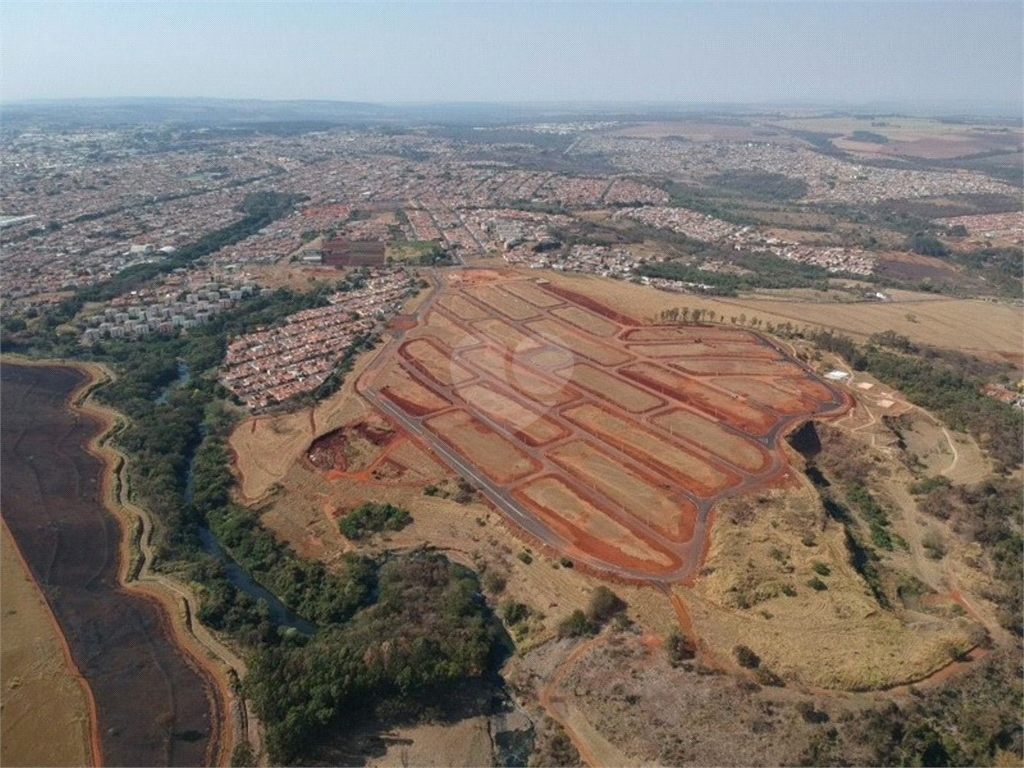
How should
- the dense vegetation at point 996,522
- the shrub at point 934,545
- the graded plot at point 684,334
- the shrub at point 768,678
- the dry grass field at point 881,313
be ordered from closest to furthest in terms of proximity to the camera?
the shrub at point 768,678 < the dense vegetation at point 996,522 < the shrub at point 934,545 < the graded plot at point 684,334 < the dry grass field at point 881,313

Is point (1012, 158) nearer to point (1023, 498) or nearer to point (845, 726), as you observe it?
point (1023, 498)

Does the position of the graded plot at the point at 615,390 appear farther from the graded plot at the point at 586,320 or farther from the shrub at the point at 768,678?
the shrub at the point at 768,678

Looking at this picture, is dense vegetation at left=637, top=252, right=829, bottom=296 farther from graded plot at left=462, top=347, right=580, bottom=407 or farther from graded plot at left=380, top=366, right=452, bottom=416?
graded plot at left=380, top=366, right=452, bottom=416

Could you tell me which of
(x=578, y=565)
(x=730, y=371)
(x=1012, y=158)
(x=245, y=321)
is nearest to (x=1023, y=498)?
(x=730, y=371)

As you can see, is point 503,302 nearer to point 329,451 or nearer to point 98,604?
point 329,451

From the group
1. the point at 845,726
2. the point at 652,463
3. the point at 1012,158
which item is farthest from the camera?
the point at 1012,158

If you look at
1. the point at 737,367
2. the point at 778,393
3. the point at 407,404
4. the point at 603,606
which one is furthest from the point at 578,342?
the point at 603,606

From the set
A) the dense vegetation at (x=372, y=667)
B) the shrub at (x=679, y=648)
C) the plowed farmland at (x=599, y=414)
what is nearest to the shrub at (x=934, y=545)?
the plowed farmland at (x=599, y=414)
